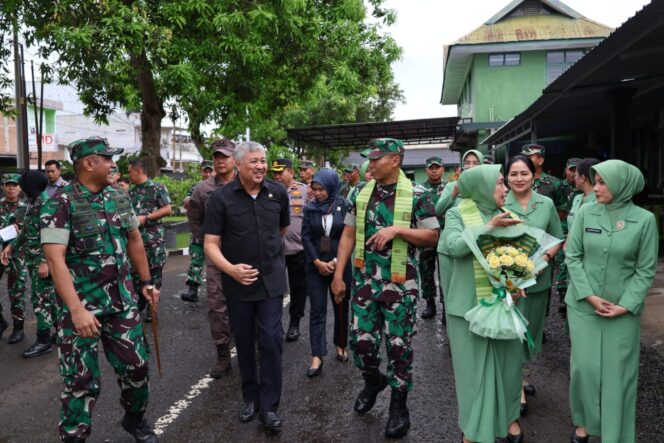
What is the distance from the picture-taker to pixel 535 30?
22.8m

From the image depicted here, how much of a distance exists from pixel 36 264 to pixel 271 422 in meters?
3.48

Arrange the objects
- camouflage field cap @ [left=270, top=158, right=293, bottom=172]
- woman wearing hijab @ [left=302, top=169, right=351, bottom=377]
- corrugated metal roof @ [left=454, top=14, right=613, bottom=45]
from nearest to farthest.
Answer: woman wearing hijab @ [left=302, top=169, right=351, bottom=377], camouflage field cap @ [left=270, top=158, right=293, bottom=172], corrugated metal roof @ [left=454, top=14, right=613, bottom=45]

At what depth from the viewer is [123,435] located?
3877 millimetres

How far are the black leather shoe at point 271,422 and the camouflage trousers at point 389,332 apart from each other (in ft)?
2.30

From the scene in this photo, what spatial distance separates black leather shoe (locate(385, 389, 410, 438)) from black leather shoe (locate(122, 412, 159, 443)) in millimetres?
1557

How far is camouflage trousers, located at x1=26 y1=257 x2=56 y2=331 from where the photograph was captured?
18.5 feet

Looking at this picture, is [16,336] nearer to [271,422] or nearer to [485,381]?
[271,422]

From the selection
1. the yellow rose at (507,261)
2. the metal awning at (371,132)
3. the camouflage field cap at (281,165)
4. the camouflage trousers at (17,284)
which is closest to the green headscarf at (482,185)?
the yellow rose at (507,261)

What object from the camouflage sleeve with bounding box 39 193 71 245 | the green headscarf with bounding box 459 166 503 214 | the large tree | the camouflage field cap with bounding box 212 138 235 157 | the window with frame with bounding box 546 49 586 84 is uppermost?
the window with frame with bounding box 546 49 586 84

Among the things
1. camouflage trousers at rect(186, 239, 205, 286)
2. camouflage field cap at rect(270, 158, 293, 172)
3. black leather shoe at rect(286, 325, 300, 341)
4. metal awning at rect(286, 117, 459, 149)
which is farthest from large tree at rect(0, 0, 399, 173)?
black leather shoe at rect(286, 325, 300, 341)

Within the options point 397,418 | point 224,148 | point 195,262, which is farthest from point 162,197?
point 397,418

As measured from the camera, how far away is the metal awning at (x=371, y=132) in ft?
60.3

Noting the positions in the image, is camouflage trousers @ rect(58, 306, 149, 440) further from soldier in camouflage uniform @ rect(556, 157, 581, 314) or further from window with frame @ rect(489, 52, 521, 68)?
window with frame @ rect(489, 52, 521, 68)

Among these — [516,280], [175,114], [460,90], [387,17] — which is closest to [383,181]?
[516,280]
